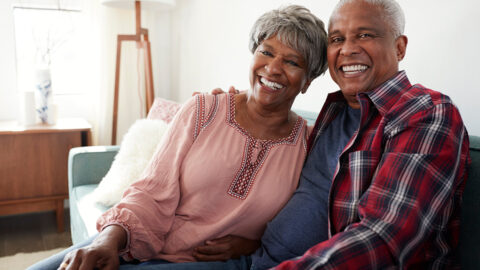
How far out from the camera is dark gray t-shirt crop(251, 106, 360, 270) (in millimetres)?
1032

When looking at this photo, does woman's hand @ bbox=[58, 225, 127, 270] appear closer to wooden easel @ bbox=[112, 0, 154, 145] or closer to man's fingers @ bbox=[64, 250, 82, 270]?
man's fingers @ bbox=[64, 250, 82, 270]

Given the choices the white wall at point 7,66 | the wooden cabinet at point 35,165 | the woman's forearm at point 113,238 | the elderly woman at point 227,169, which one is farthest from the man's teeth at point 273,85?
the white wall at point 7,66

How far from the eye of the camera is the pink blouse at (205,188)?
3.81ft

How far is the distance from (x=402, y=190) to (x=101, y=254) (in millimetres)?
723

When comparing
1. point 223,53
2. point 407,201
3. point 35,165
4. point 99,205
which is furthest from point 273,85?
point 35,165

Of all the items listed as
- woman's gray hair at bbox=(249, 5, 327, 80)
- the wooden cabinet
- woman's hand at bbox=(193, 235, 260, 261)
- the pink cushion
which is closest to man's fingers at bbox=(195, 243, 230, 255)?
woman's hand at bbox=(193, 235, 260, 261)

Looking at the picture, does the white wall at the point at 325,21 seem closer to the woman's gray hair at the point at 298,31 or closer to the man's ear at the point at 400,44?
the man's ear at the point at 400,44

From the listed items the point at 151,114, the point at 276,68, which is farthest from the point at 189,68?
the point at 276,68

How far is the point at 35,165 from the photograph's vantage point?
258 centimetres

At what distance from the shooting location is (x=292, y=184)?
1203 mm

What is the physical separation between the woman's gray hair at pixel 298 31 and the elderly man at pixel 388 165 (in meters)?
0.13

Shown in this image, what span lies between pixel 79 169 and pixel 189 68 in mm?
1332

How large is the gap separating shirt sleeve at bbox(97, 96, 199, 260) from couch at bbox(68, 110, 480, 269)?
1.67ft

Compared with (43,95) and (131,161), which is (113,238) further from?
(43,95)
